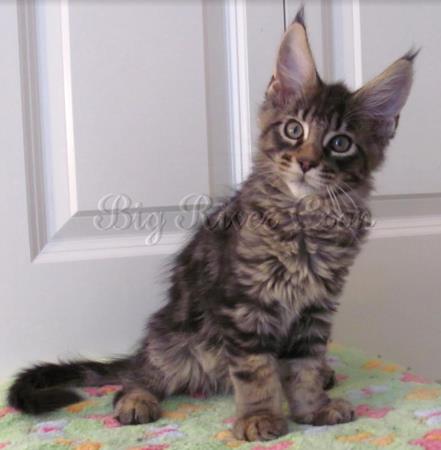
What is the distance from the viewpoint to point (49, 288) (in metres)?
1.45

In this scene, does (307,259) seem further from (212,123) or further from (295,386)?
(212,123)

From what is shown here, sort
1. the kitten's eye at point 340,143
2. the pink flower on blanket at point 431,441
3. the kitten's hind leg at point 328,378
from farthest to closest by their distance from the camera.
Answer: the kitten's hind leg at point 328,378, the kitten's eye at point 340,143, the pink flower on blanket at point 431,441

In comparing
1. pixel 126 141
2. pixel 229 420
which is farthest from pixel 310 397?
pixel 126 141

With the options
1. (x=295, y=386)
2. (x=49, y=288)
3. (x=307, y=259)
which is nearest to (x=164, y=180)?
(x=49, y=288)

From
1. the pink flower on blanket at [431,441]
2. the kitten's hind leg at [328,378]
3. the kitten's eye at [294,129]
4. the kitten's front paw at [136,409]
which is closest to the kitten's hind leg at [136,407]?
the kitten's front paw at [136,409]

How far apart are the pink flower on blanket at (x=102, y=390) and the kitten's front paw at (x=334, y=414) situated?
1.55 ft

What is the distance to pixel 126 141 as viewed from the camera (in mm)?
1490

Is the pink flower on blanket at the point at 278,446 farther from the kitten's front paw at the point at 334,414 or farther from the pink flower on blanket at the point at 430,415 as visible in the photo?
the pink flower on blanket at the point at 430,415

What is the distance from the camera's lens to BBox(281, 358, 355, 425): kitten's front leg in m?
1.09

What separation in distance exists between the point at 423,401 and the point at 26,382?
0.84 meters

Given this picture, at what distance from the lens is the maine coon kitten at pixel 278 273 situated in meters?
1.10

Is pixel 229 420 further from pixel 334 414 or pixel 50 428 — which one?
pixel 50 428

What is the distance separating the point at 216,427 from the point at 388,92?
0.78 m

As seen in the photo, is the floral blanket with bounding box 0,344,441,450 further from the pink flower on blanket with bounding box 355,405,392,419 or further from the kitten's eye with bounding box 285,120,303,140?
the kitten's eye with bounding box 285,120,303,140
